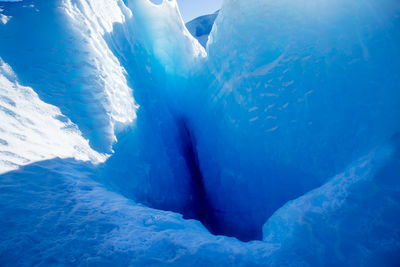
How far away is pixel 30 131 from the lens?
195 centimetres

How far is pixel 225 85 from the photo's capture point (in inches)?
161

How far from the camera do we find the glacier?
1409 millimetres

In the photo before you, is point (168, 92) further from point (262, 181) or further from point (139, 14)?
point (262, 181)

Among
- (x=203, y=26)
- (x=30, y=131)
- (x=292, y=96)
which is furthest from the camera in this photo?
(x=203, y=26)

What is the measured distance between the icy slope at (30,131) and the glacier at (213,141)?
0.05 feet

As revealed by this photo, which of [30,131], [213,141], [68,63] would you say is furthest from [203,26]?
[30,131]

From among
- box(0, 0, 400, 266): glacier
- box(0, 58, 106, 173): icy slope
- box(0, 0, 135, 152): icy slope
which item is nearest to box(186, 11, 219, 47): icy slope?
box(0, 0, 400, 266): glacier

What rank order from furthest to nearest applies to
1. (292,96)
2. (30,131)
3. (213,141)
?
(213,141) < (292,96) < (30,131)

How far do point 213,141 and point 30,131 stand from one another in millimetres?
3253

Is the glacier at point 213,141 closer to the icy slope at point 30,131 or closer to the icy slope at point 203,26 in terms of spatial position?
the icy slope at point 30,131

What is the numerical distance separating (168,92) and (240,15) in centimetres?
329

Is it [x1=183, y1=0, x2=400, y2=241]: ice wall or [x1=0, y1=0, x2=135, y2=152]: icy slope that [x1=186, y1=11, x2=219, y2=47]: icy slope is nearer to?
[x1=183, y1=0, x2=400, y2=241]: ice wall

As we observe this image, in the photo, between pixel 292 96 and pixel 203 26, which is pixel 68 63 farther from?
pixel 203 26

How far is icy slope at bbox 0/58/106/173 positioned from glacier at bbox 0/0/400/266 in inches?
0.6
